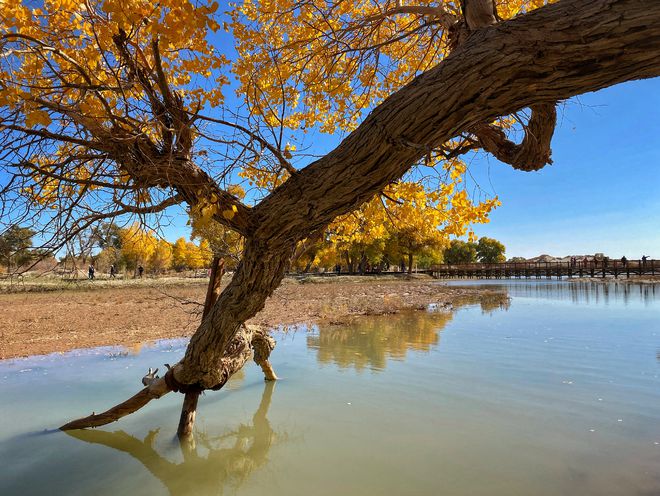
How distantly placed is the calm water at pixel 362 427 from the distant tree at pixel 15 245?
2149 millimetres

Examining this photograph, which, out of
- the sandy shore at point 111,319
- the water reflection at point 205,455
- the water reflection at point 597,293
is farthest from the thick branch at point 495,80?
the water reflection at point 597,293

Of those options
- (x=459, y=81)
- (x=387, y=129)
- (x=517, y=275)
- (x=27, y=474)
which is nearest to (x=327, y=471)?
(x=27, y=474)

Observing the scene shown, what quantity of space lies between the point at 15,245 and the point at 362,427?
3.96m

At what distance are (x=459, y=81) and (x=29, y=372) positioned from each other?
28.7ft

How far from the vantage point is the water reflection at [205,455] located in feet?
13.1

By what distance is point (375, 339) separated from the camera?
35.0 feet

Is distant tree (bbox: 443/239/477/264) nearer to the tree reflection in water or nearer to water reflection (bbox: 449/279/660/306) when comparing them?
water reflection (bbox: 449/279/660/306)

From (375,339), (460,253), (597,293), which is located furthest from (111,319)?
(460,253)

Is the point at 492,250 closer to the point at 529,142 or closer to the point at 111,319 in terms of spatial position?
the point at 111,319

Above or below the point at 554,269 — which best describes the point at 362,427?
below

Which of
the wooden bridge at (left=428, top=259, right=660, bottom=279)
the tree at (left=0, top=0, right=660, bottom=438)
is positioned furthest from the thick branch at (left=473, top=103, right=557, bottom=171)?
the wooden bridge at (left=428, top=259, right=660, bottom=279)

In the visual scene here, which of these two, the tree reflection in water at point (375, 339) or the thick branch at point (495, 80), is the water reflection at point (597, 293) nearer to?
the tree reflection in water at point (375, 339)

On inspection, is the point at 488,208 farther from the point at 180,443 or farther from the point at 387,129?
the point at 180,443

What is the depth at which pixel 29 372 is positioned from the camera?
7.59 metres
